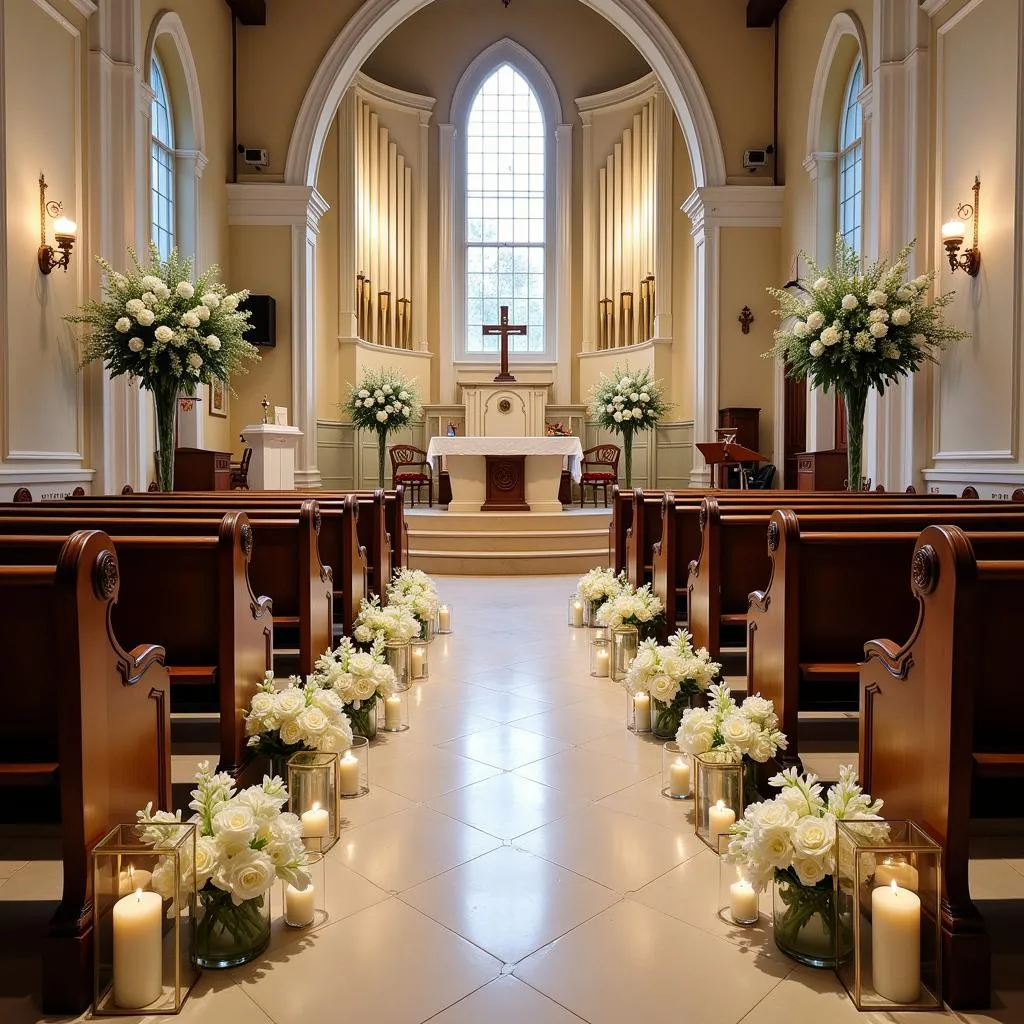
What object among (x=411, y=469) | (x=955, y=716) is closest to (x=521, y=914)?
(x=955, y=716)

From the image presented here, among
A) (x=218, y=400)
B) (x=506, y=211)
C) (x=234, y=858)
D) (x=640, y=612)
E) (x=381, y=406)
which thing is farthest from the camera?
(x=506, y=211)

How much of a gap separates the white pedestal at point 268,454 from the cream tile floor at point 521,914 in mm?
5378

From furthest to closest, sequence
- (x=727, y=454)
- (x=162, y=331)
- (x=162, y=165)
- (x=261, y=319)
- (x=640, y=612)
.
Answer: (x=261, y=319) < (x=162, y=165) < (x=727, y=454) < (x=162, y=331) < (x=640, y=612)

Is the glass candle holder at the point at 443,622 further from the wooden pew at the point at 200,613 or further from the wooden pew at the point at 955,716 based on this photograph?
the wooden pew at the point at 955,716

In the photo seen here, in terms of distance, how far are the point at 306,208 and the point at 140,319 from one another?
14.8ft

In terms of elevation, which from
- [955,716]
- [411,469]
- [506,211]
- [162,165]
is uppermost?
[506,211]

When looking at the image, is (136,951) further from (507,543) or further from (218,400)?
(218,400)

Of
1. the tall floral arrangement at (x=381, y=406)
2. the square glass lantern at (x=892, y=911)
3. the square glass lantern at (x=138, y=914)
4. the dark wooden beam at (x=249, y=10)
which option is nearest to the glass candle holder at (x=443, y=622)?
the square glass lantern at (x=138, y=914)

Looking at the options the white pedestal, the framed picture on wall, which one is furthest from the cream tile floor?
the framed picture on wall

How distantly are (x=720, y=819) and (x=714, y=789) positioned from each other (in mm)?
114

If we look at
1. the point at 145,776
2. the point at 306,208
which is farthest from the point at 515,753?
the point at 306,208

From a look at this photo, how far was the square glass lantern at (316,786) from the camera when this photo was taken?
2.46m

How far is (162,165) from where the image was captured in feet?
27.1

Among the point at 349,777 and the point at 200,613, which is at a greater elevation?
the point at 200,613
